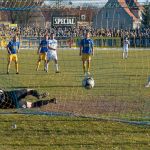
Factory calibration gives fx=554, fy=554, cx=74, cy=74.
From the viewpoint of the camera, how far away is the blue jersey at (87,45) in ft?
76.3

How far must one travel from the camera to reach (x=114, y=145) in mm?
9406

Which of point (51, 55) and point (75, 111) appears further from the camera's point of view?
point (51, 55)

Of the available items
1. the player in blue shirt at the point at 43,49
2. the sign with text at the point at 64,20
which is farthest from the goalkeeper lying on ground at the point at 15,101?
the player in blue shirt at the point at 43,49

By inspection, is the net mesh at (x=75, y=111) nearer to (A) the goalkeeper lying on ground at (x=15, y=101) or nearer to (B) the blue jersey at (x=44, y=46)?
(A) the goalkeeper lying on ground at (x=15, y=101)

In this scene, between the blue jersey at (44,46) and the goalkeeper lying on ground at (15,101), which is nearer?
the goalkeeper lying on ground at (15,101)

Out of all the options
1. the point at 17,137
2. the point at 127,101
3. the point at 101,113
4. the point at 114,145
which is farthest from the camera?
the point at 127,101

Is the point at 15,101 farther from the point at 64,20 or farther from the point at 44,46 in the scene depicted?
the point at 44,46

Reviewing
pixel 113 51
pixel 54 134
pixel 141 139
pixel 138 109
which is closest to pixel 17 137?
pixel 54 134

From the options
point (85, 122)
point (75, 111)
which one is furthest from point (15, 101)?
point (85, 122)

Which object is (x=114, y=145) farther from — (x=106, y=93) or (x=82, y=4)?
(x=106, y=93)

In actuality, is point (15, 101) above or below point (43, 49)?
below

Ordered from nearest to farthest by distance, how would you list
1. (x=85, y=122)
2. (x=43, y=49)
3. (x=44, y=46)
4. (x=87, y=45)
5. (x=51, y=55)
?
(x=85, y=122) → (x=87, y=45) → (x=51, y=55) → (x=44, y=46) → (x=43, y=49)

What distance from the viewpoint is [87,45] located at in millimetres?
23406

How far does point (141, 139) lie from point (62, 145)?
1440 millimetres
